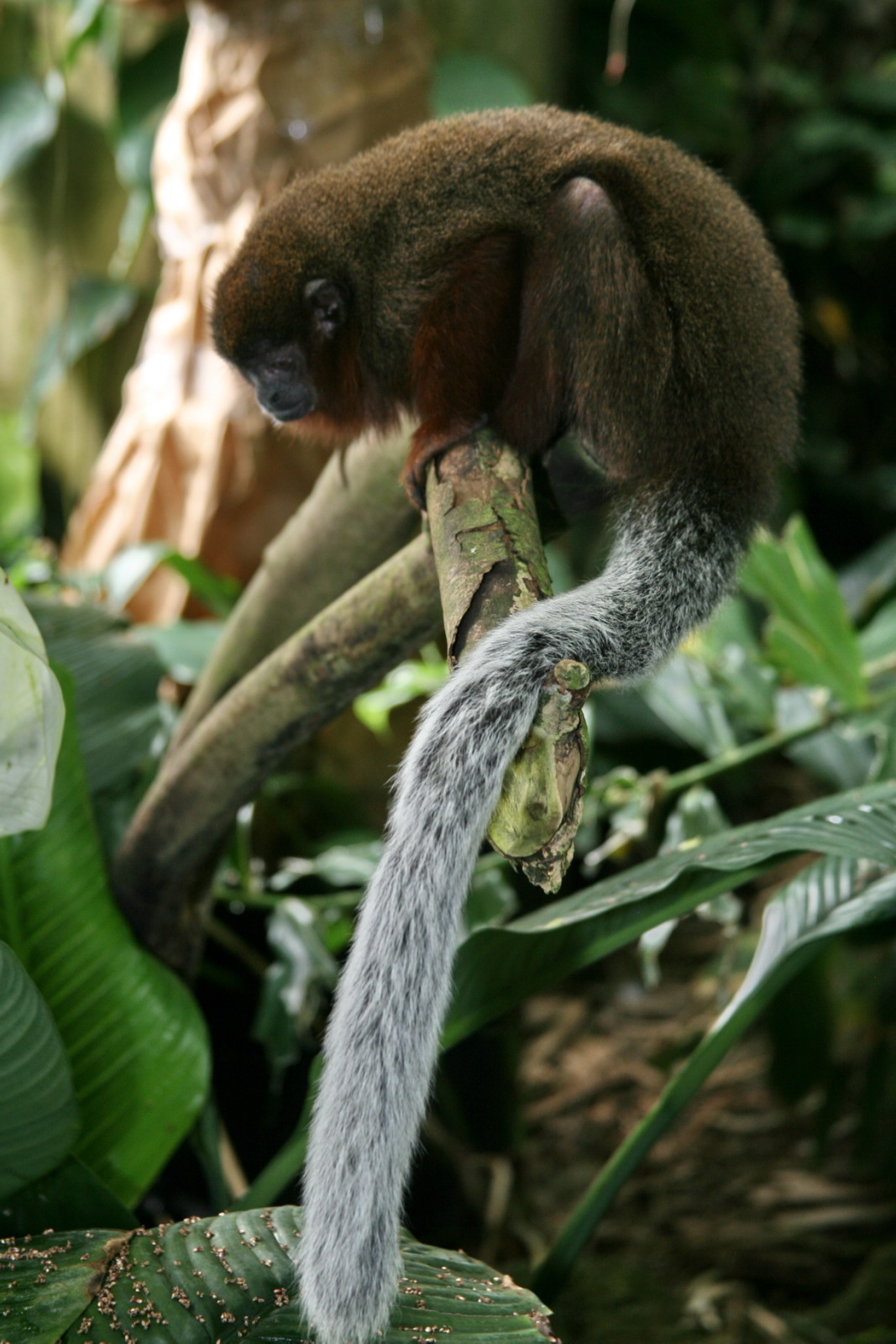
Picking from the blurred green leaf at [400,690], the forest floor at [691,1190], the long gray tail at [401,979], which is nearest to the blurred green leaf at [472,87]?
the blurred green leaf at [400,690]

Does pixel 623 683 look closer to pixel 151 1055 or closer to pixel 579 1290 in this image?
pixel 151 1055

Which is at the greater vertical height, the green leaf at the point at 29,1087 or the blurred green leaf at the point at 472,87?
the blurred green leaf at the point at 472,87

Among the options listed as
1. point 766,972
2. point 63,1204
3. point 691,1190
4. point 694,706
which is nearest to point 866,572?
point 694,706

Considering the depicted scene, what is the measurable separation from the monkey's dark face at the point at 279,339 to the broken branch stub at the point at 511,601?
0.36m

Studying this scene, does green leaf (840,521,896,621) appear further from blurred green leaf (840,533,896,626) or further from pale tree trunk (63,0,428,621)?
pale tree trunk (63,0,428,621)

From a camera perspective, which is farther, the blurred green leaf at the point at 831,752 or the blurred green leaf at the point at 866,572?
the blurred green leaf at the point at 866,572

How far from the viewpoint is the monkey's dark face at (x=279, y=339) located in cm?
154

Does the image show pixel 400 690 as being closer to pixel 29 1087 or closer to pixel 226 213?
pixel 29 1087

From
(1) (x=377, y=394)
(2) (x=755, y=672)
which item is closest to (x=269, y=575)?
(1) (x=377, y=394)

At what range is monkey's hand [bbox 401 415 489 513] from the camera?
4.40ft

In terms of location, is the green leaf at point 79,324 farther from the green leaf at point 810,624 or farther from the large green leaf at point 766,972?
the large green leaf at point 766,972

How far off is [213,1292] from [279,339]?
1214 mm

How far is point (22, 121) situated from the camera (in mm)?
2859

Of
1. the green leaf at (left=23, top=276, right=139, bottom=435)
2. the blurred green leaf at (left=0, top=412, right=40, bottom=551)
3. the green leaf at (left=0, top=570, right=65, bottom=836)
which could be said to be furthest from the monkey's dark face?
the blurred green leaf at (left=0, top=412, right=40, bottom=551)
